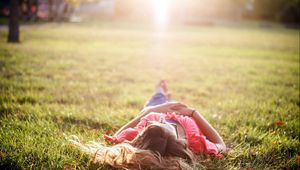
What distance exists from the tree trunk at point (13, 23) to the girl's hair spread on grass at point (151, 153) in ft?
35.2

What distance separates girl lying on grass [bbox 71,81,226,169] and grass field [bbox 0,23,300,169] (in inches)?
6.2

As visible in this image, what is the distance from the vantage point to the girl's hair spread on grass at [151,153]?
280 centimetres

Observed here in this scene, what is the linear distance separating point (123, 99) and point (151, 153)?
122 inches

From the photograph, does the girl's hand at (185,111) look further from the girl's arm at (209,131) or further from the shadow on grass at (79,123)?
the shadow on grass at (79,123)

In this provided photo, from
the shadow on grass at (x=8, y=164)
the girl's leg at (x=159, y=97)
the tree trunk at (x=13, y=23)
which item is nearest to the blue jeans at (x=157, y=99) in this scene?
the girl's leg at (x=159, y=97)

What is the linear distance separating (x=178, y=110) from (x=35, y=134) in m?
1.71

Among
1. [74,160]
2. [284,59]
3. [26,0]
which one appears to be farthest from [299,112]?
[26,0]

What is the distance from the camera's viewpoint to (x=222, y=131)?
4406mm

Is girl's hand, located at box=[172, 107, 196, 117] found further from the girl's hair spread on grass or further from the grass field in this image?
the girl's hair spread on grass

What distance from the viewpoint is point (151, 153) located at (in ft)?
9.15

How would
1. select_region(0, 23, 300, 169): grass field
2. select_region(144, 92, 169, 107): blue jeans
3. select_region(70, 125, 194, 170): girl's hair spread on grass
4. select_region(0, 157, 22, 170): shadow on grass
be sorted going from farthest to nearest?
1. select_region(144, 92, 169, 107): blue jeans
2. select_region(0, 23, 300, 169): grass field
3. select_region(0, 157, 22, 170): shadow on grass
4. select_region(70, 125, 194, 170): girl's hair spread on grass

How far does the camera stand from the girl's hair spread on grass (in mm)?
2805

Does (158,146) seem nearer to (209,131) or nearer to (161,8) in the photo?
(209,131)

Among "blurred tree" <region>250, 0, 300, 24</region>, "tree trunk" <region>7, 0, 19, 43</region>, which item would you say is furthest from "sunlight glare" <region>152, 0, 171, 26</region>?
"tree trunk" <region>7, 0, 19, 43</region>
